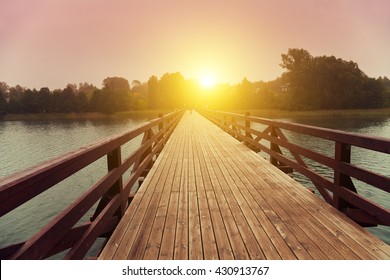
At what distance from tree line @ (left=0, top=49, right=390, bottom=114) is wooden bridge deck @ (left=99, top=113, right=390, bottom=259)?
7734cm

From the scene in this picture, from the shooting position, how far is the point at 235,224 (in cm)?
363

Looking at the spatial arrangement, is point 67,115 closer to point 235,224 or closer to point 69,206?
point 235,224

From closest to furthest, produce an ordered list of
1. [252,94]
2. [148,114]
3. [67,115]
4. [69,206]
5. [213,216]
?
[69,206], [213,216], [252,94], [148,114], [67,115]

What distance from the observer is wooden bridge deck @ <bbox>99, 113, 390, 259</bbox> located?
2916 mm

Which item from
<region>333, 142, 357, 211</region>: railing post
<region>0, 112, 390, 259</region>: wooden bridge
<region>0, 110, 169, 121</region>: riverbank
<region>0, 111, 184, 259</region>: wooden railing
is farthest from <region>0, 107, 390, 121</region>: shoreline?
<region>0, 111, 184, 259</region>: wooden railing

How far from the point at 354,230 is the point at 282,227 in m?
0.86

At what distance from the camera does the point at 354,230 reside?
335cm

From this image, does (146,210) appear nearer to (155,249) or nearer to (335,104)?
(155,249)

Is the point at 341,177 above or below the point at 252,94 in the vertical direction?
below

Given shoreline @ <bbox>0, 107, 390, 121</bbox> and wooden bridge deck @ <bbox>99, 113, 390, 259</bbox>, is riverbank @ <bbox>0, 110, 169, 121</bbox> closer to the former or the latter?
shoreline @ <bbox>0, 107, 390, 121</bbox>

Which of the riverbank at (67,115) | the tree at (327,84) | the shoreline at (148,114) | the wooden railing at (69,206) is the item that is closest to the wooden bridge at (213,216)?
the wooden railing at (69,206)

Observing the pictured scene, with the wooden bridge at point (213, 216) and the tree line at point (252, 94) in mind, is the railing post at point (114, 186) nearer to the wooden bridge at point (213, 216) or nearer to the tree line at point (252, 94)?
the wooden bridge at point (213, 216)

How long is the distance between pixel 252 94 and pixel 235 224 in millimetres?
94084

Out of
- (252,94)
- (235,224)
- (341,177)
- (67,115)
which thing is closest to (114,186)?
(235,224)
